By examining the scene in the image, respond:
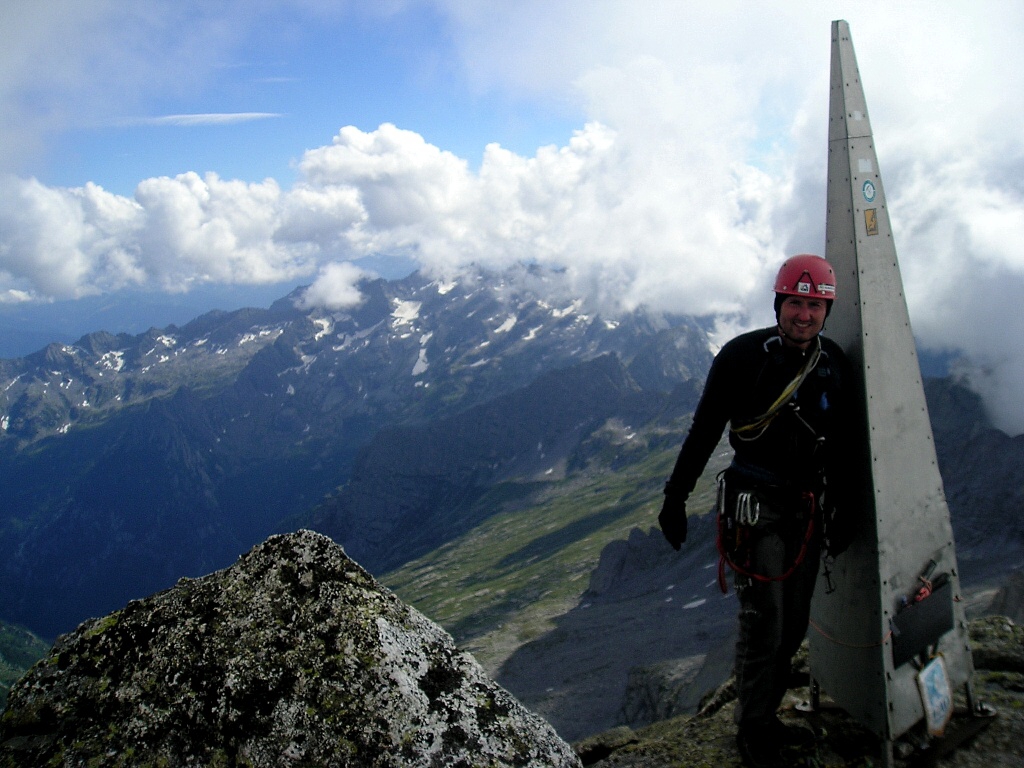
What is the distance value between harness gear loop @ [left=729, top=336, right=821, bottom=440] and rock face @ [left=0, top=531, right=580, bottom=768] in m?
3.92

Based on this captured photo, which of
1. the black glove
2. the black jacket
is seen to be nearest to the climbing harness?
the black jacket

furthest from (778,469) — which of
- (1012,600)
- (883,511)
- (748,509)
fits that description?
(1012,600)

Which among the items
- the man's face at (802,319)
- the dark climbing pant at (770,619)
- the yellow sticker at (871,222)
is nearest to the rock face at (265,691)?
the dark climbing pant at (770,619)

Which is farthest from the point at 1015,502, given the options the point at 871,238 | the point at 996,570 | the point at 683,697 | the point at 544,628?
the point at 871,238

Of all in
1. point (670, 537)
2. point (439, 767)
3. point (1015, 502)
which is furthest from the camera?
point (1015, 502)

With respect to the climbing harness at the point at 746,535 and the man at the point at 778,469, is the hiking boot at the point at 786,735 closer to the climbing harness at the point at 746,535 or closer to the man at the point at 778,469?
the man at the point at 778,469

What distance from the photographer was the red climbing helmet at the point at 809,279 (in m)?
7.31

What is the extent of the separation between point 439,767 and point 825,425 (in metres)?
5.35

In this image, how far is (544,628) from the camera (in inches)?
7382

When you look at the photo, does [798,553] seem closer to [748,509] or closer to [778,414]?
[748,509]

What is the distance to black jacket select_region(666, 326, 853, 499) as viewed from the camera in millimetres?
7383

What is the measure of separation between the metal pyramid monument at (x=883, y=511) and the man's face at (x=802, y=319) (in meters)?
0.62

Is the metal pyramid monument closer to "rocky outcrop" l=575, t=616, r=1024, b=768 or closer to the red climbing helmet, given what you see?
"rocky outcrop" l=575, t=616, r=1024, b=768

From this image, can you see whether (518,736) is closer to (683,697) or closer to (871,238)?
(871,238)
